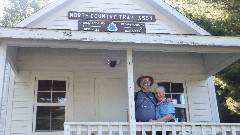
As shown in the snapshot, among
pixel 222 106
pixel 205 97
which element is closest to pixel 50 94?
pixel 205 97

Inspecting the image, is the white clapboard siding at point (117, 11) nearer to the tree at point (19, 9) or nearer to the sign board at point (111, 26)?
the sign board at point (111, 26)

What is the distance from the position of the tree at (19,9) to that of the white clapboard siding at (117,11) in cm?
2254

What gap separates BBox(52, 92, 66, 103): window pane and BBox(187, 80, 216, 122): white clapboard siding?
3259mm

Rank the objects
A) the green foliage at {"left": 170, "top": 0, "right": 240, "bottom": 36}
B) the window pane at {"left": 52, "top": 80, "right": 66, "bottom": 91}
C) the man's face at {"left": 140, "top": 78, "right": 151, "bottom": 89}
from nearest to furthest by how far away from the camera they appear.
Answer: the man's face at {"left": 140, "top": 78, "right": 151, "bottom": 89} → the window pane at {"left": 52, "top": 80, "right": 66, "bottom": 91} → the green foliage at {"left": 170, "top": 0, "right": 240, "bottom": 36}

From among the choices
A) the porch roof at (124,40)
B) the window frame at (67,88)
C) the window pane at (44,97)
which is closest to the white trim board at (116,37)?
the porch roof at (124,40)

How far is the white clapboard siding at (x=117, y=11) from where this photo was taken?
9.38m

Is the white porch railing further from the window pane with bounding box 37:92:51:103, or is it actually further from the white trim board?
the window pane with bounding box 37:92:51:103

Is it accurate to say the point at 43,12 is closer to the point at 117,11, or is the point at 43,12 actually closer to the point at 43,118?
the point at 117,11

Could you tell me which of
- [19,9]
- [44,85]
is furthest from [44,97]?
[19,9]

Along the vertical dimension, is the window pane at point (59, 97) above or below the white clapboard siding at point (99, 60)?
below

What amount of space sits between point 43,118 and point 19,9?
87.6ft

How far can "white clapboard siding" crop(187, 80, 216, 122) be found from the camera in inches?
354

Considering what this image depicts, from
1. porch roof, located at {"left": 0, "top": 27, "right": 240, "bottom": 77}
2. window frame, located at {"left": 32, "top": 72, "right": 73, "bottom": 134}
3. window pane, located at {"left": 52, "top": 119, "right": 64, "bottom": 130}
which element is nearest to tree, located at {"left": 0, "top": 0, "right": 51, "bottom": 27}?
window frame, located at {"left": 32, "top": 72, "right": 73, "bottom": 134}

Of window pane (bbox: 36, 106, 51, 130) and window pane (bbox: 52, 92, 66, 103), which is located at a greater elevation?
window pane (bbox: 52, 92, 66, 103)
